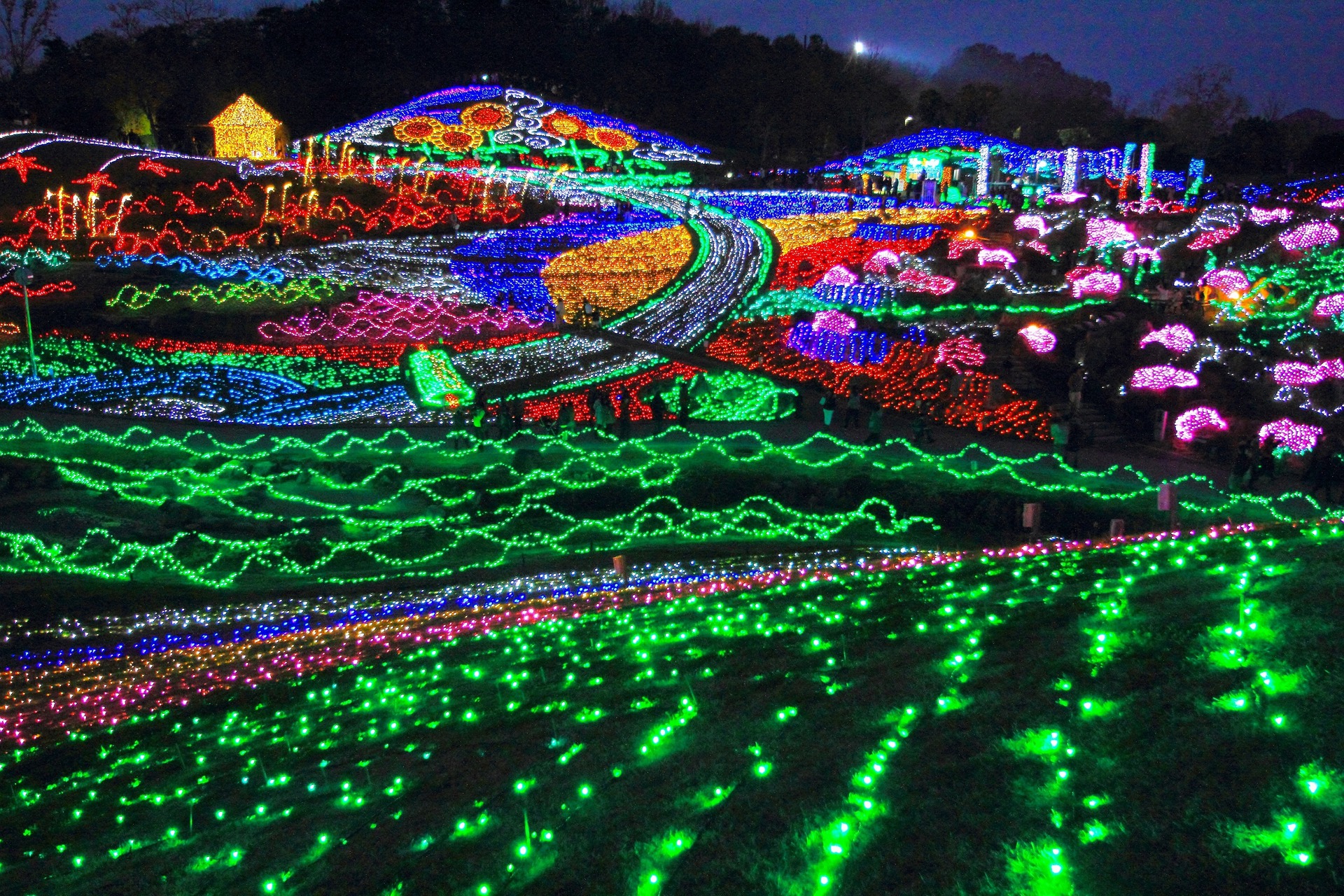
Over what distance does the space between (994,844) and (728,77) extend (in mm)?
56720

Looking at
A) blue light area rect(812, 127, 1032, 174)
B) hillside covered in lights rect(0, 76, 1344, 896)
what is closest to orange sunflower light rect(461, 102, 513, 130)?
hillside covered in lights rect(0, 76, 1344, 896)

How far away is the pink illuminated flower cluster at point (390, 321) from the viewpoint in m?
26.9

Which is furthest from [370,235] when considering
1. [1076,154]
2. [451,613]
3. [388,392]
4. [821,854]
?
[821,854]

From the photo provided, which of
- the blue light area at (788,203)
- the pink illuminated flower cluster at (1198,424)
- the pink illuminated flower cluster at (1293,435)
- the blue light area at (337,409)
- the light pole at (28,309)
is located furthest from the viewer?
the blue light area at (788,203)

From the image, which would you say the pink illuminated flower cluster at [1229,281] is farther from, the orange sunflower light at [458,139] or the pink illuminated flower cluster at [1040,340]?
the orange sunflower light at [458,139]

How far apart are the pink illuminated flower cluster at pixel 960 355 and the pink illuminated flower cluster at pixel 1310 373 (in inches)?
204

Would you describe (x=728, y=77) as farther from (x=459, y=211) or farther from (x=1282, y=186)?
(x=1282, y=186)

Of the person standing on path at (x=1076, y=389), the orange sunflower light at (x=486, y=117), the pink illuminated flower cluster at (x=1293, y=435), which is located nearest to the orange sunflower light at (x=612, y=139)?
the orange sunflower light at (x=486, y=117)

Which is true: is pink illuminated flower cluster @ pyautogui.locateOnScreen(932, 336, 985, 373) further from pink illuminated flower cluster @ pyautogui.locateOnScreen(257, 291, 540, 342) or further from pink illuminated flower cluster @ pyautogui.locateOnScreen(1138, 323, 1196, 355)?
pink illuminated flower cluster @ pyautogui.locateOnScreen(257, 291, 540, 342)

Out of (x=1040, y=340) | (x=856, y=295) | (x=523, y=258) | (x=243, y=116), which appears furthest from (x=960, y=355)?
(x=243, y=116)

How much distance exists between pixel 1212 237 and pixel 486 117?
1016 inches

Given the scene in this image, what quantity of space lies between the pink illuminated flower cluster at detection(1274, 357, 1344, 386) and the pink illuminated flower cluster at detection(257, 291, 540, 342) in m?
16.8

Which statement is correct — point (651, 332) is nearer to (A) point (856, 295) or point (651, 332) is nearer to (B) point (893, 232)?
(A) point (856, 295)

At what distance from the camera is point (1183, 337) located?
20406mm
